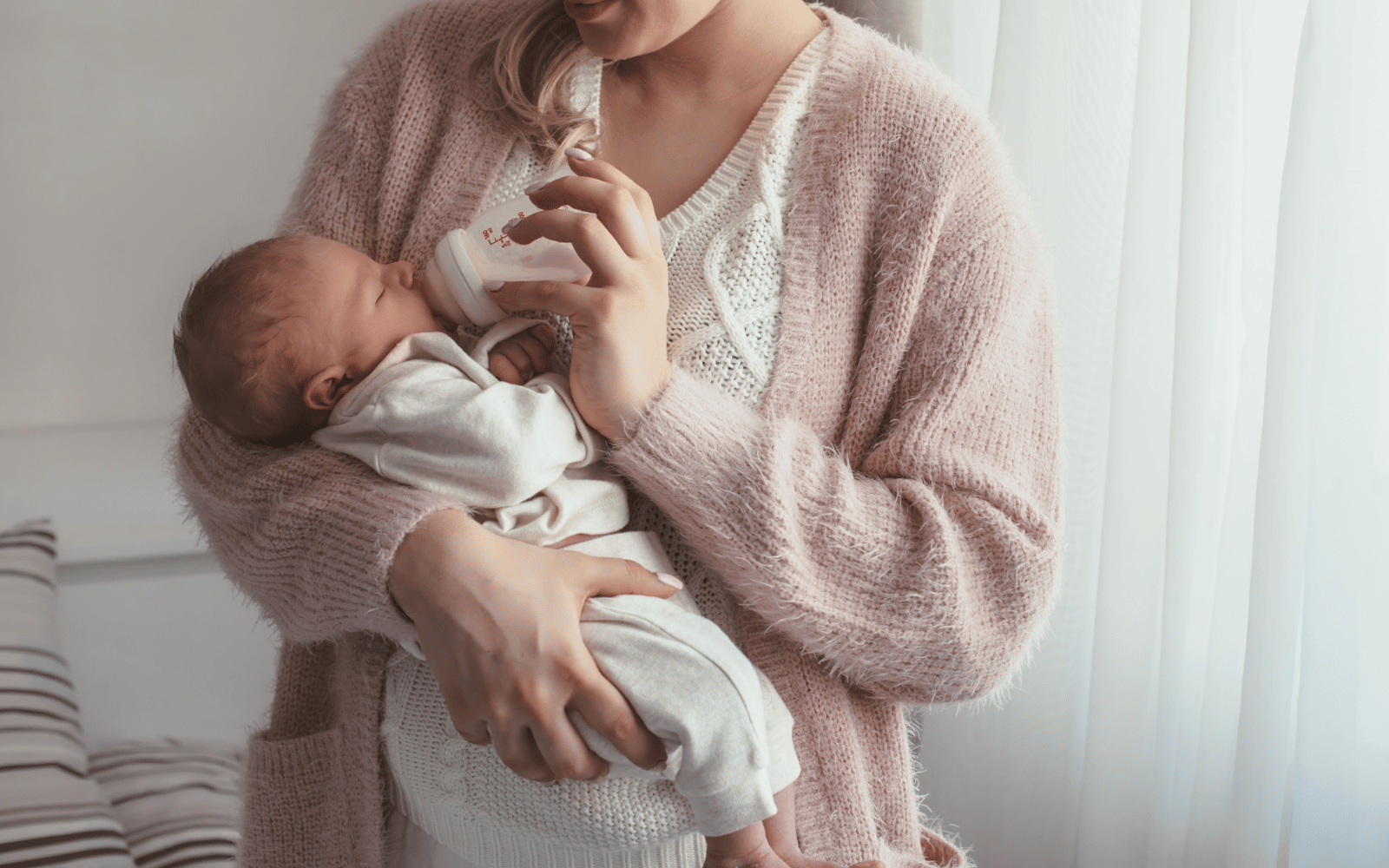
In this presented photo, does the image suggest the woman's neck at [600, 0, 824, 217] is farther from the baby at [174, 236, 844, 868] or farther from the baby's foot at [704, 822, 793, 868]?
the baby's foot at [704, 822, 793, 868]

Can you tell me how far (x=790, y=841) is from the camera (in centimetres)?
86

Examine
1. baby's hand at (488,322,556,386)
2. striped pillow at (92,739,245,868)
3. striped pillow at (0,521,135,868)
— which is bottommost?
striped pillow at (92,739,245,868)

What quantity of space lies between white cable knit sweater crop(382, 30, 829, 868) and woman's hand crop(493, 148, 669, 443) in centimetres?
10

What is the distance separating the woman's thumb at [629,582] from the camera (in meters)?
0.81

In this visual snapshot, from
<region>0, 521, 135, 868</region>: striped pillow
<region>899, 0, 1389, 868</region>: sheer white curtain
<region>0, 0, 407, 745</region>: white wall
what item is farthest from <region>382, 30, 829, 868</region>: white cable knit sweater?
<region>0, 0, 407, 745</region>: white wall

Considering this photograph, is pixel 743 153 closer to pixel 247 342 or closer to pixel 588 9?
pixel 588 9

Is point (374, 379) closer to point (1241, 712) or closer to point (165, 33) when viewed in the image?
point (1241, 712)

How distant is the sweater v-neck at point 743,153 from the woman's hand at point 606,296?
13 centimetres

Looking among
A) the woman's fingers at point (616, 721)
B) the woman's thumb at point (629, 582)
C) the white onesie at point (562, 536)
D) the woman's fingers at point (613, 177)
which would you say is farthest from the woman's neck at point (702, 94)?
the woman's fingers at point (616, 721)

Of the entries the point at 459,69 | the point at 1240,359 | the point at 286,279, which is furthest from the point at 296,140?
the point at 1240,359

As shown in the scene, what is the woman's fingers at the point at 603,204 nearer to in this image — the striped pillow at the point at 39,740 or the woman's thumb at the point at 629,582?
the woman's thumb at the point at 629,582

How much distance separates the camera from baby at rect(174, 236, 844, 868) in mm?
771

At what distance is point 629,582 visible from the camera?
82 centimetres

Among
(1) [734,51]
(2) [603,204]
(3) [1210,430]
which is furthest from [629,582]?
(3) [1210,430]
